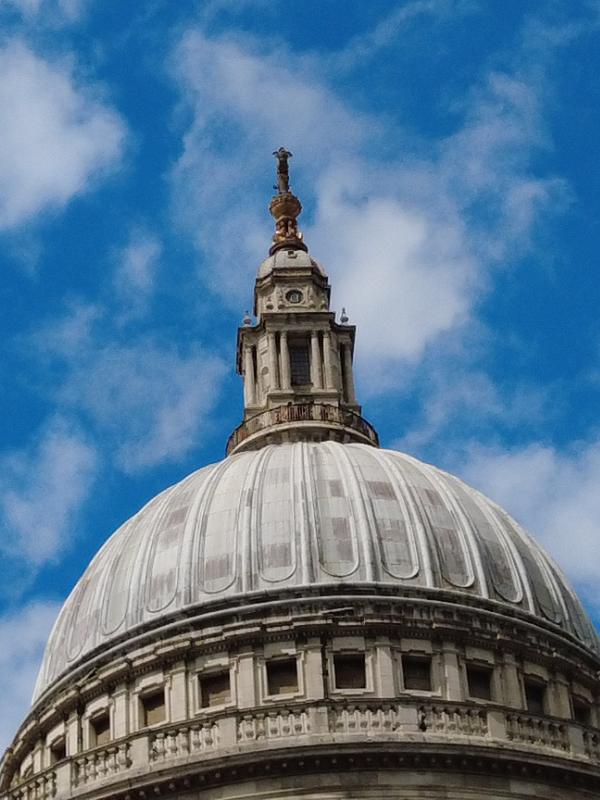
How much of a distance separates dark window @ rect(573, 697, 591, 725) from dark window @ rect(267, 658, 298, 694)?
9276mm

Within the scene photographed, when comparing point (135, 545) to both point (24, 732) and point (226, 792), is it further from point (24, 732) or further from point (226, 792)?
point (226, 792)

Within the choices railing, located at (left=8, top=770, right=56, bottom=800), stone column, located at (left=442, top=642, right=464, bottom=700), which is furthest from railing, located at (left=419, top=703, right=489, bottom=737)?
railing, located at (left=8, top=770, right=56, bottom=800)

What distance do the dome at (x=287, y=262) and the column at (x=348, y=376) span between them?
3727 millimetres

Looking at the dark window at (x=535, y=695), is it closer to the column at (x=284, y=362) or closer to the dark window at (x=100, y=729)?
the dark window at (x=100, y=729)

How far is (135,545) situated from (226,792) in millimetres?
14028

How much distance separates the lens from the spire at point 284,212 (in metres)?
94.8

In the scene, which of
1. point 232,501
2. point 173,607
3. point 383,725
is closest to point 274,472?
point 232,501

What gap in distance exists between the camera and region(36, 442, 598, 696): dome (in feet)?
246

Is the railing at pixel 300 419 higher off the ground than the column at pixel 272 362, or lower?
lower

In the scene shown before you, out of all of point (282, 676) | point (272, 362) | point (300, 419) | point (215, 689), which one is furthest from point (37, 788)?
point (272, 362)

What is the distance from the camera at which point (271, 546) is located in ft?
249

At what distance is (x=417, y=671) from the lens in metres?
72.7

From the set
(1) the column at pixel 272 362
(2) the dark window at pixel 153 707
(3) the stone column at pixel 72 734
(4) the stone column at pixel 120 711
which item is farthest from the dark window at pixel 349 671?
(1) the column at pixel 272 362

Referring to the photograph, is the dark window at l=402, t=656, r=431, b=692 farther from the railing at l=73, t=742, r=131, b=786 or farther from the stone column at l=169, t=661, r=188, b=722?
the railing at l=73, t=742, r=131, b=786
